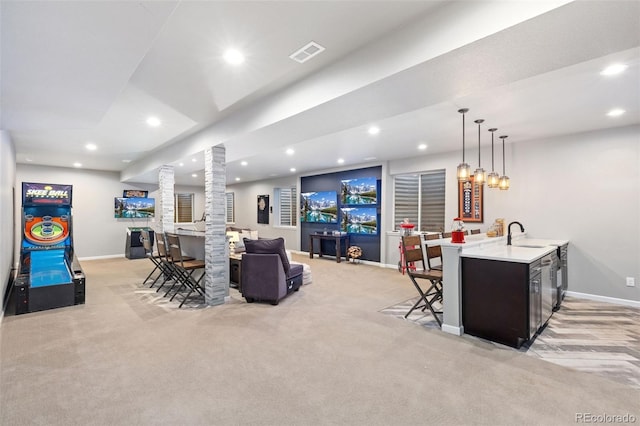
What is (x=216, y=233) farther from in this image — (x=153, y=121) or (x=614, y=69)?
(x=614, y=69)

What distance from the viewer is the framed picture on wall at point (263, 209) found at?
10.9 meters

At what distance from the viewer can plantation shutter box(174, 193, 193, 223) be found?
11445mm

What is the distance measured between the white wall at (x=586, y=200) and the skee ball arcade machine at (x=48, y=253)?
23.5 feet

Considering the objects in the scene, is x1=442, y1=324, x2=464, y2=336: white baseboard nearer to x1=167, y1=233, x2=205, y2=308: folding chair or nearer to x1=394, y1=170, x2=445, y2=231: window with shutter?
x1=167, y1=233, x2=205, y2=308: folding chair

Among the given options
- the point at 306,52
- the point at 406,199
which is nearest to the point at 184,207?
the point at 406,199

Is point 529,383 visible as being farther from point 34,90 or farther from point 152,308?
point 34,90

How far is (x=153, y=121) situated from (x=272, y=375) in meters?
3.61

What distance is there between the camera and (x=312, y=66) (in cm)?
267

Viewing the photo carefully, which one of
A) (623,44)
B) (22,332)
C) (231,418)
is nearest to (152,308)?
(22,332)

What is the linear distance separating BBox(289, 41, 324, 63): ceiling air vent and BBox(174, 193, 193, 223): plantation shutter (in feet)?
33.6

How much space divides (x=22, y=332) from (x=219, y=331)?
7.10ft

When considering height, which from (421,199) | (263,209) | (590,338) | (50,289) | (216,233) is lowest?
(590,338)

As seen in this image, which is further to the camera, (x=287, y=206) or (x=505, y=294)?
(x=287, y=206)

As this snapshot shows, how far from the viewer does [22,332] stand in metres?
3.35
